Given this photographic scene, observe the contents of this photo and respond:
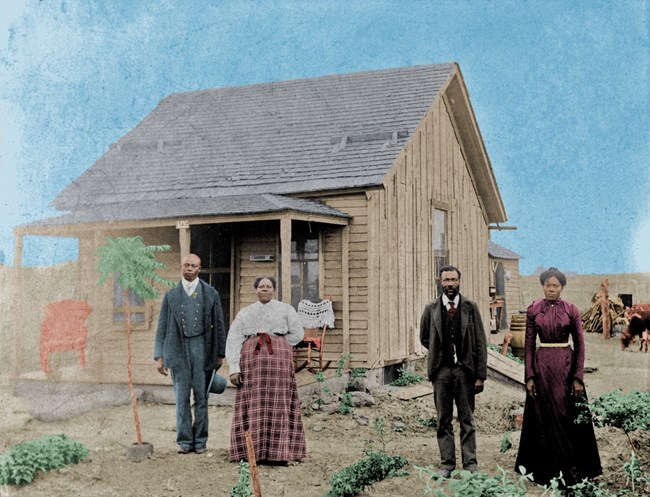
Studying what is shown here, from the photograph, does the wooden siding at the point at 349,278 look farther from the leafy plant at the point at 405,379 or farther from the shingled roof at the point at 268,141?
the leafy plant at the point at 405,379

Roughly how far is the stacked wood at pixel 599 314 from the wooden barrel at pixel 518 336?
1302 mm

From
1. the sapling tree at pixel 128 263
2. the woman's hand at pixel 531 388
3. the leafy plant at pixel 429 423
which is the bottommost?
the leafy plant at pixel 429 423

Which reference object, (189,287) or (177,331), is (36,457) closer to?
(177,331)

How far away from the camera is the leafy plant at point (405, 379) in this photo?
446 inches

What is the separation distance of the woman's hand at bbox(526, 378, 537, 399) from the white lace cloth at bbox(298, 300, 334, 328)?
16.5ft

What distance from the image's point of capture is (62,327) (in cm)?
814

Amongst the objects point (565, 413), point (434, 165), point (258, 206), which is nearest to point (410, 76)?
point (434, 165)

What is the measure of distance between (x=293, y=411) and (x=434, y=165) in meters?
7.42

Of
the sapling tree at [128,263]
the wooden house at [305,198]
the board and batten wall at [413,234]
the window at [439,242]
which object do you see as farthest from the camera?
the window at [439,242]

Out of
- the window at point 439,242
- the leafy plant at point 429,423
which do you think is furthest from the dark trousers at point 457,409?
the window at point 439,242

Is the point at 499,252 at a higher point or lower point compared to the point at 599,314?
higher

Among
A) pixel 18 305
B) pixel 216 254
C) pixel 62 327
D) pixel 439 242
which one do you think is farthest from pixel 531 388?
pixel 439 242

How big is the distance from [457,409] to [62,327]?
4808 mm

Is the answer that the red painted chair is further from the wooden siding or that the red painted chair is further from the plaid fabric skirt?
the wooden siding
